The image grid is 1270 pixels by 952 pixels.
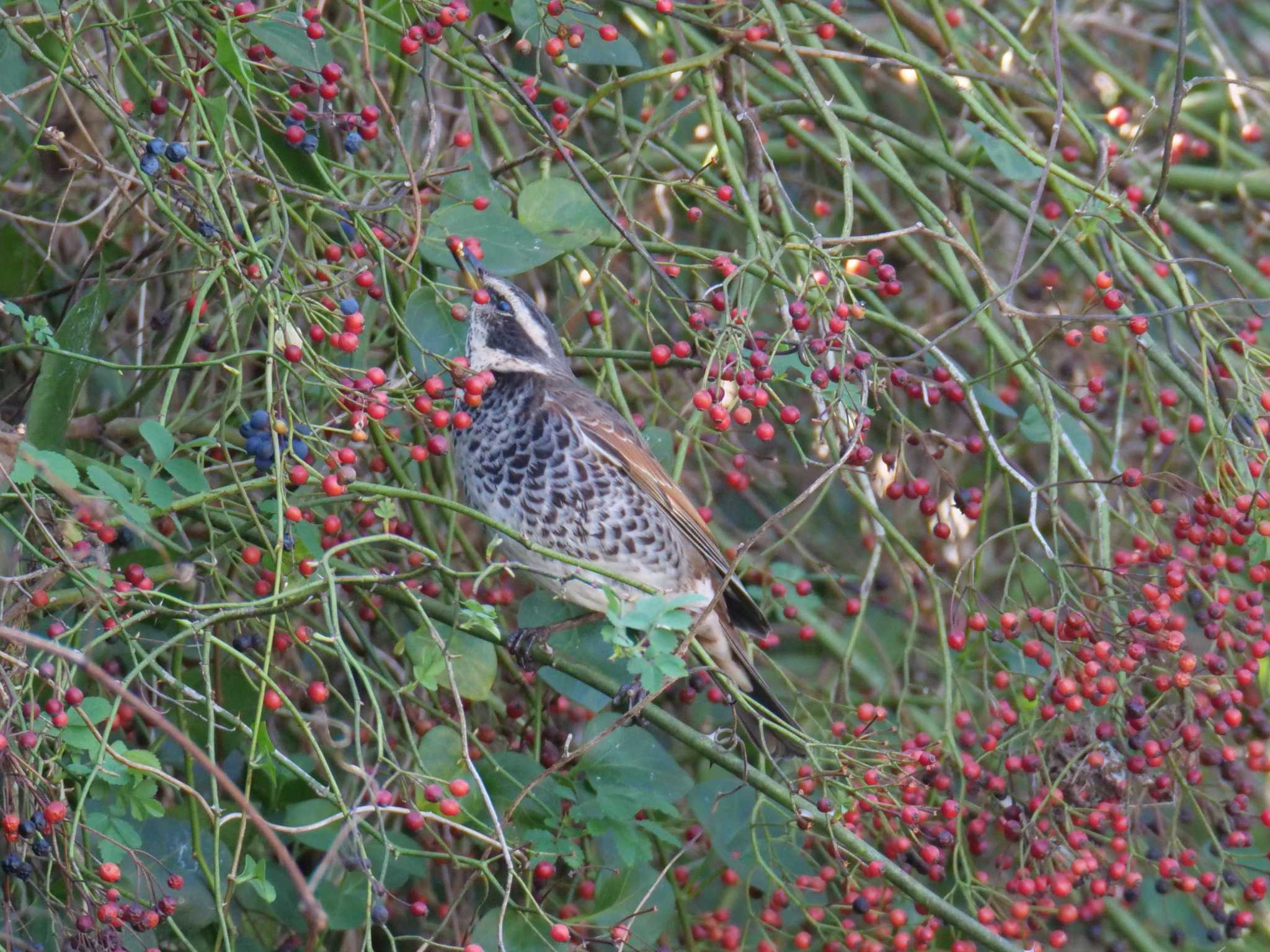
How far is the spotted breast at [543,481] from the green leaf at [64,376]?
96 centimetres

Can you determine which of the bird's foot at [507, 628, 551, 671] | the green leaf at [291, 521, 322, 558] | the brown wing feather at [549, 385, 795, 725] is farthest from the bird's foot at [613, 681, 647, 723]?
the green leaf at [291, 521, 322, 558]

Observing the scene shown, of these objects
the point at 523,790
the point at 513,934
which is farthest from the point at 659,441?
the point at 513,934

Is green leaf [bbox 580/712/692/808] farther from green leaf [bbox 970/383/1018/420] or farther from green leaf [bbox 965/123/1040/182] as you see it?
green leaf [bbox 965/123/1040/182]

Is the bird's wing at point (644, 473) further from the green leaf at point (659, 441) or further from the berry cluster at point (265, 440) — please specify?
the berry cluster at point (265, 440)

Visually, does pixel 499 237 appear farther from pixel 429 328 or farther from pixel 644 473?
pixel 644 473

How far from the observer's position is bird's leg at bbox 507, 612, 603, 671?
3.06 meters

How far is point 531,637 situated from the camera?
3117mm

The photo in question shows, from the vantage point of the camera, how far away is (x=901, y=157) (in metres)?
3.92

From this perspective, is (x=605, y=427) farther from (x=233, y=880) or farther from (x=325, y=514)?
(x=233, y=880)

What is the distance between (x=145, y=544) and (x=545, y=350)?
100 cm

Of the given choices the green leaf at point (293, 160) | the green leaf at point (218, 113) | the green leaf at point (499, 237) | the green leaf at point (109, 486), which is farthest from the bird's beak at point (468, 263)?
the green leaf at point (109, 486)

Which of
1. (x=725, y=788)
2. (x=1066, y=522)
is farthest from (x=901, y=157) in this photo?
(x=725, y=788)

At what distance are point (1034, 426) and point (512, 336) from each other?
1216 mm

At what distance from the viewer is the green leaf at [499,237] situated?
2762 mm
